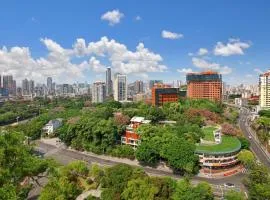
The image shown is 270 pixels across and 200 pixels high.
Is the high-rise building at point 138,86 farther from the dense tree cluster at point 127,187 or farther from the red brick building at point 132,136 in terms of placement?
the dense tree cluster at point 127,187

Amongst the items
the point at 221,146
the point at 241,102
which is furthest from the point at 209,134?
the point at 241,102

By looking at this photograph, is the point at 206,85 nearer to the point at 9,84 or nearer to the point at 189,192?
the point at 189,192

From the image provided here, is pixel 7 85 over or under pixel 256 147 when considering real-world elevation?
over

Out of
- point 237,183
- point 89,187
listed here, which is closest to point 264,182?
point 237,183

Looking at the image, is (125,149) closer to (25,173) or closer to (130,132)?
(130,132)

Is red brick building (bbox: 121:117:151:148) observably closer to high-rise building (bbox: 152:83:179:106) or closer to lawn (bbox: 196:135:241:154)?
lawn (bbox: 196:135:241:154)

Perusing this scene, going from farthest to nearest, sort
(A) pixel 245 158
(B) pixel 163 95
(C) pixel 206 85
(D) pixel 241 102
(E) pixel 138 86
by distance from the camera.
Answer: (E) pixel 138 86
(D) pixel 241 102
(C) pixel 206 85
(B) pixel 163 95
(A) pixel 245 158

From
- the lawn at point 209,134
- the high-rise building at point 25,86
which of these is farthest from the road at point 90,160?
the high-rise building at point 25,86
